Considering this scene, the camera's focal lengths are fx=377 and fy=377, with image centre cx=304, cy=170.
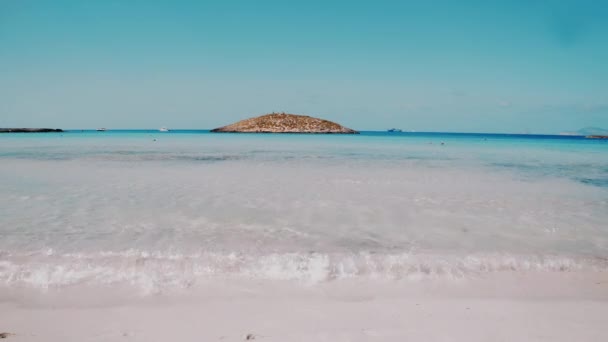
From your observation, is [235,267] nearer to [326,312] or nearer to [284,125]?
[326,312]

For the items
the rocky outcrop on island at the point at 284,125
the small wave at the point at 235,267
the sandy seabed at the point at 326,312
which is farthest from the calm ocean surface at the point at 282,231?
the rocky outcrop on island at the point at 284,125

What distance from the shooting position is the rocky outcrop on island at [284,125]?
102188mm

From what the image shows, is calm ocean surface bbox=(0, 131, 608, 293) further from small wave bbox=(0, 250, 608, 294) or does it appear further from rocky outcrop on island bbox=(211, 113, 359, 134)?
rocky outcrop on island bbox=(211, 113, 359, 134)

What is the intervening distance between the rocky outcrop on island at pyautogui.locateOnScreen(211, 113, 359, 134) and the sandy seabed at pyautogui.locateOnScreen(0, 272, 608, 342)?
97562 millimetres

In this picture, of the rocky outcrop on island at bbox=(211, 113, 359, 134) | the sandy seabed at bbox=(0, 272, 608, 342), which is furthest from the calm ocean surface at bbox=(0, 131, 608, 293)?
the rocky outcrop on island at bbox=(211, 113, 359, 134)

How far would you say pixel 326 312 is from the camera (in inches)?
146

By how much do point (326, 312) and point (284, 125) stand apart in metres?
100

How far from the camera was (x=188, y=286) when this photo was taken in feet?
14.2

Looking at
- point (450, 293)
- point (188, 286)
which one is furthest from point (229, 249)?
point (450, 293)

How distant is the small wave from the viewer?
14.8ft

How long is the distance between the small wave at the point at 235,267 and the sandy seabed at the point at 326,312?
0.22 m

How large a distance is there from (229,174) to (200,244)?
28.8 feet

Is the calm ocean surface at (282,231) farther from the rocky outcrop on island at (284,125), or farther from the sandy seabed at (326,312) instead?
the rocky outcrop on island at (284,125)

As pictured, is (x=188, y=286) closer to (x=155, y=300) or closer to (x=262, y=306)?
(x=155, y=300)
